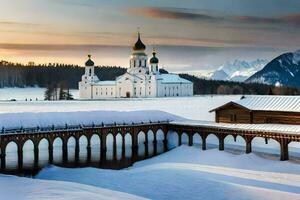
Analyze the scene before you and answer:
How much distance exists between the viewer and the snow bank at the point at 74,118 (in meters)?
56.9

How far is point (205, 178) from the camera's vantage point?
38781 mm

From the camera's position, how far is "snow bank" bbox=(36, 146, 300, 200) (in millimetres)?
34938

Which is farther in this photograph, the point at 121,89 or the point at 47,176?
the point at 121,89

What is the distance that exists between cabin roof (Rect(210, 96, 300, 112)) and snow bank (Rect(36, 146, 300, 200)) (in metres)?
8.50

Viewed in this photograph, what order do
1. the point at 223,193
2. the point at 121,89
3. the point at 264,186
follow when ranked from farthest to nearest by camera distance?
the point at 121,89, the point at 264,186, the point at 223,193

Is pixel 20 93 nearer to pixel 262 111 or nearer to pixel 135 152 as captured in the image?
pixel 135 152

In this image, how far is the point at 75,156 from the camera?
56.3 meters

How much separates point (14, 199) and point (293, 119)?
36.1 m

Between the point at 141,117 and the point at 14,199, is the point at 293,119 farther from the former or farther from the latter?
the point at 14,199

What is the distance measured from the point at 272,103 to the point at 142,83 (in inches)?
3131

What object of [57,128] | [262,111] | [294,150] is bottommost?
[294,150]

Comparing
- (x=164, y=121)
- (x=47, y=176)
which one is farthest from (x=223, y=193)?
(x=164, y=121)

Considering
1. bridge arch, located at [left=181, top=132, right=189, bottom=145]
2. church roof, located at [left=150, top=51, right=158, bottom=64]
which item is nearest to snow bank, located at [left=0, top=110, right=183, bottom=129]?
bridge arch, located at [left=181, top=132, right=189, bottom=145]

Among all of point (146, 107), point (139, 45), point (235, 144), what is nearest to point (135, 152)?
point (235, 144)
